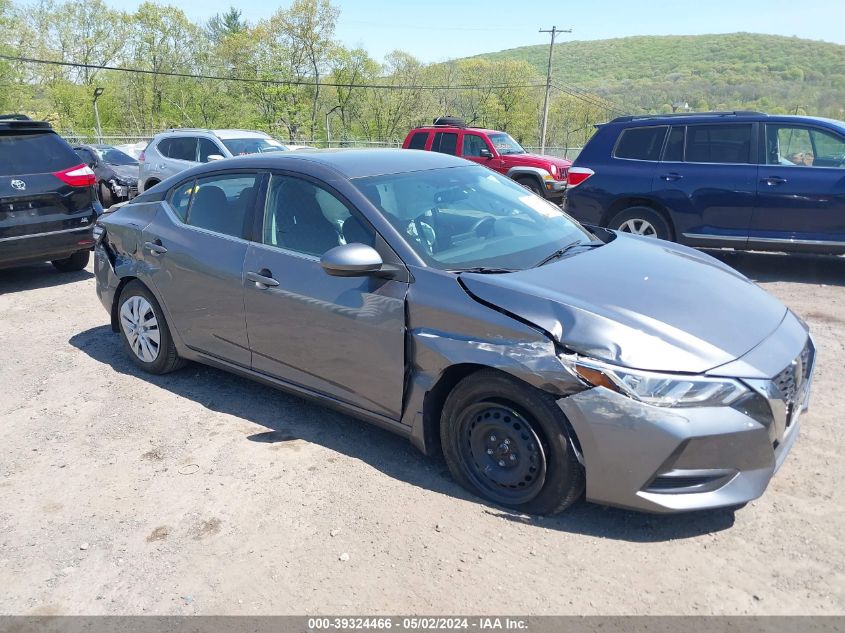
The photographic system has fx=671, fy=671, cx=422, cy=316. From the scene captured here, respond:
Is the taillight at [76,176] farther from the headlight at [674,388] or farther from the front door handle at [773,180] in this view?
the front door handle at [773,180]

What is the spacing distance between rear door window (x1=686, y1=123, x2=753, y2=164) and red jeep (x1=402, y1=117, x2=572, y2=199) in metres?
6.16

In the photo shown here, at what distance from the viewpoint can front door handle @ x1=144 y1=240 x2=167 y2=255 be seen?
184 inches

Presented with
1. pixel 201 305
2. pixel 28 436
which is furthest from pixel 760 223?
pixel 28 436

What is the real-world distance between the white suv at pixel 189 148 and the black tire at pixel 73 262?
4766 millimetres

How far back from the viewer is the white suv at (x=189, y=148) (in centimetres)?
1317

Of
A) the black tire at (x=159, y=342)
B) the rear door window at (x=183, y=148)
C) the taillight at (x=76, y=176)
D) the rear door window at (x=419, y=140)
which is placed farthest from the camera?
the rear door window at (x=419, y=140)

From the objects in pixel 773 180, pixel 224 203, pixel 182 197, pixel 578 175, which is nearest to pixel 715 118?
pixel 773 180

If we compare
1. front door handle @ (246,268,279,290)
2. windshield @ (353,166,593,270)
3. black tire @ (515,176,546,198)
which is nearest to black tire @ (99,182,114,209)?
black tire @ (515,176,546,198)

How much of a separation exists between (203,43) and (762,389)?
60152 mm

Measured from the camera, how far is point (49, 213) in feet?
24.7

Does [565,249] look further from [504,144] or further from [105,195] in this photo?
[105,195]

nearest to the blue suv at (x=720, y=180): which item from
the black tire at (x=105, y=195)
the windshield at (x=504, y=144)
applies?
the windshield at (x=504, y=144)

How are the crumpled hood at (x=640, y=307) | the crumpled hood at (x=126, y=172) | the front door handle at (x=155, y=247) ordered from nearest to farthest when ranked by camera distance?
the crumpled hood at (x=640, y=307)
the front door handle at (x=155, y=247)
the crumpled hood at (x=126, y=172)

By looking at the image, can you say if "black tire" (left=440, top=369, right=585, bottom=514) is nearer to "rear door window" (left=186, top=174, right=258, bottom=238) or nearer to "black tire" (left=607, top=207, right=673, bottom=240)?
"rear door window" (left=186, top=174, right=258, bottom=238)
